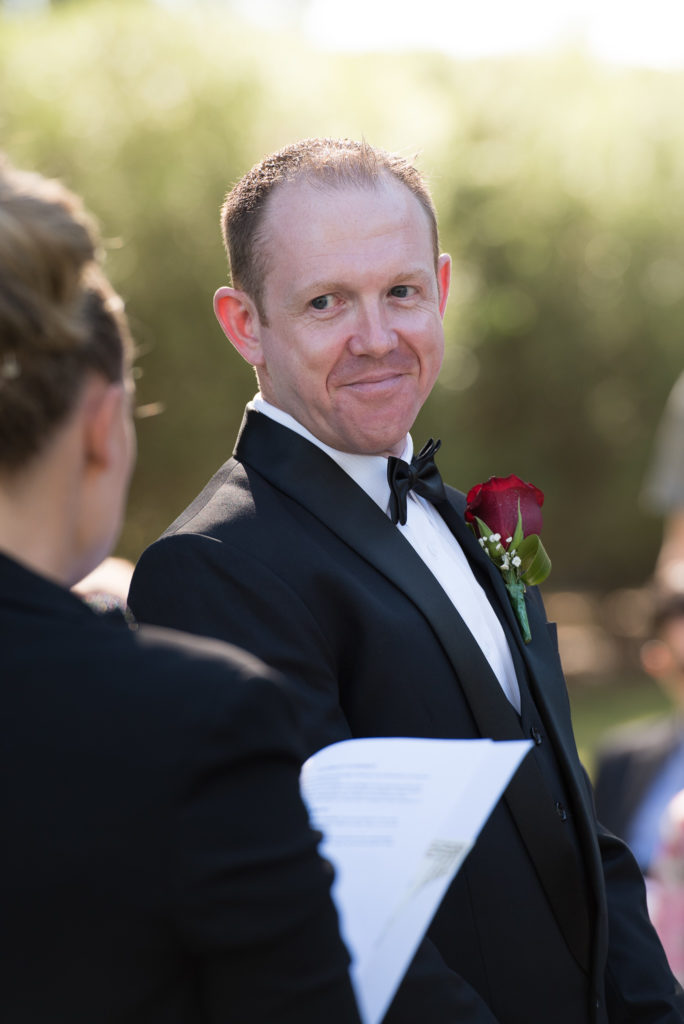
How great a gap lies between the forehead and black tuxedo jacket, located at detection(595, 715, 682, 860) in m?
3.61

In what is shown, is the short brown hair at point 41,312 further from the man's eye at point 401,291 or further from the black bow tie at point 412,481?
the man's eye at point 401,291

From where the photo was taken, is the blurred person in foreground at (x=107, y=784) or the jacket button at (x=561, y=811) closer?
the blurred person in foreground at (x=107, y=784)

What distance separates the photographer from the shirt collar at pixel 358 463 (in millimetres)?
2293

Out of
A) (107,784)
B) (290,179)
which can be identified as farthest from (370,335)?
(107,784)

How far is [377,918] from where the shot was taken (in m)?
1.42

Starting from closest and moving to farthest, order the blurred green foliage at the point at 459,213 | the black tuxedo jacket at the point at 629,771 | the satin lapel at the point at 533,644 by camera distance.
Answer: the satin lapel at the point at 533,644
the black tuxedo jacket at the point at 629,771
the blurred green foliage at the point at 459,213

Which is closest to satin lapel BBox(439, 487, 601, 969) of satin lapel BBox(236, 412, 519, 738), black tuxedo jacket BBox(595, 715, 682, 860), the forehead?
satin lapel BBox(236, 412, 519, 738)

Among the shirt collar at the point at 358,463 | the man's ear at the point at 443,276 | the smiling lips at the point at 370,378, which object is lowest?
the shirt collar at the point at 358,463

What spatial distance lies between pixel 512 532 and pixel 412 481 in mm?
295

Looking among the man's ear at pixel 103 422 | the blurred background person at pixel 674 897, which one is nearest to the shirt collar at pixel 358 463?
the man's ear at pixel 103 422

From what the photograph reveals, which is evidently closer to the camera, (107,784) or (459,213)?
(107,784)

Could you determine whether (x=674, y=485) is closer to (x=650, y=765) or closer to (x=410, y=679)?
(x=650, y=765)

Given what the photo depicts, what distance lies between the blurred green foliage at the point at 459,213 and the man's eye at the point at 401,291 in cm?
741

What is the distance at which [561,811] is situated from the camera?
210cm
